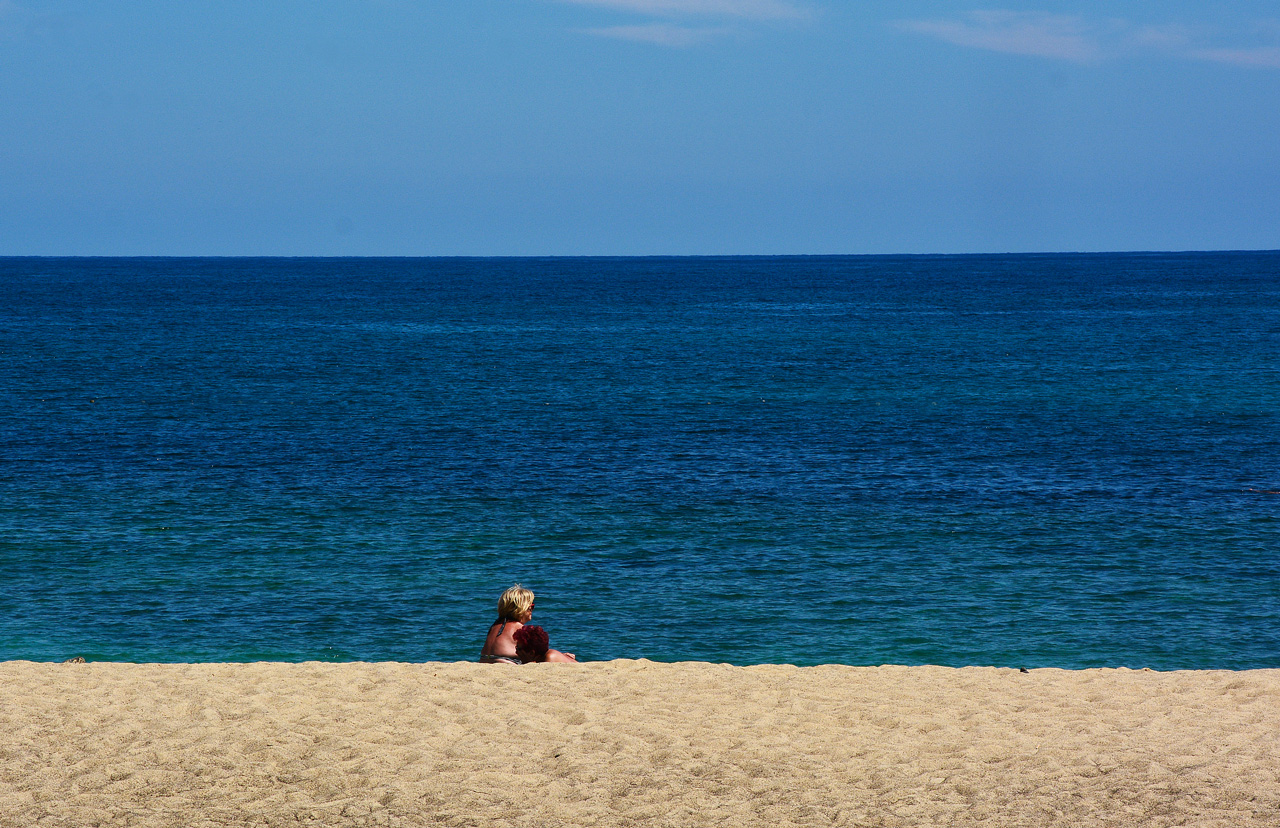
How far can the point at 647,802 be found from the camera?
29.3ft

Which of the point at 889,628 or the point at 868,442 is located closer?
the point at 889,628

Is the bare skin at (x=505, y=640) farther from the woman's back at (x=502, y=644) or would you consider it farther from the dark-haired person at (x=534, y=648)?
the dark-haired person at (x=534, y=648)

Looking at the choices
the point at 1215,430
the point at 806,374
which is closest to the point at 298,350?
the point at 806,374

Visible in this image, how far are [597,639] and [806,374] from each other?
133ft

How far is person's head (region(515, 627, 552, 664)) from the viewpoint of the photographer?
13203 millimetres

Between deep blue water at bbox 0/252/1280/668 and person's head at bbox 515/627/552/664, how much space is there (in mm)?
4433

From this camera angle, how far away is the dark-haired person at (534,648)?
43.3ft

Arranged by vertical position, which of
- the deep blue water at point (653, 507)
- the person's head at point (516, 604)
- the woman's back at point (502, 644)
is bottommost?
the deep blue water at point (653, 507)

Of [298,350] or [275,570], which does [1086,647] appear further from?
[298,350]

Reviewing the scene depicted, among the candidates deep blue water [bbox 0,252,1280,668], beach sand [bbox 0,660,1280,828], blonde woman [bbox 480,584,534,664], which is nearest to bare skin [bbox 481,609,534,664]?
blonde woman [bbox 480,584,534,664]

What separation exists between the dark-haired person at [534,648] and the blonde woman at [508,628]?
138mm

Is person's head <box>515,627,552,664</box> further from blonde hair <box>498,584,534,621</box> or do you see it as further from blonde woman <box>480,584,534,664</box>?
blonde hair <box>498,584,534,621</box>

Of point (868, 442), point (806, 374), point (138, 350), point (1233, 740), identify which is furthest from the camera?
point (138, 350)

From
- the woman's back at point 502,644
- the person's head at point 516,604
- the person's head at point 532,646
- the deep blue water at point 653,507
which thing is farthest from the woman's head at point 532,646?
the deep blue water at point 653,507
